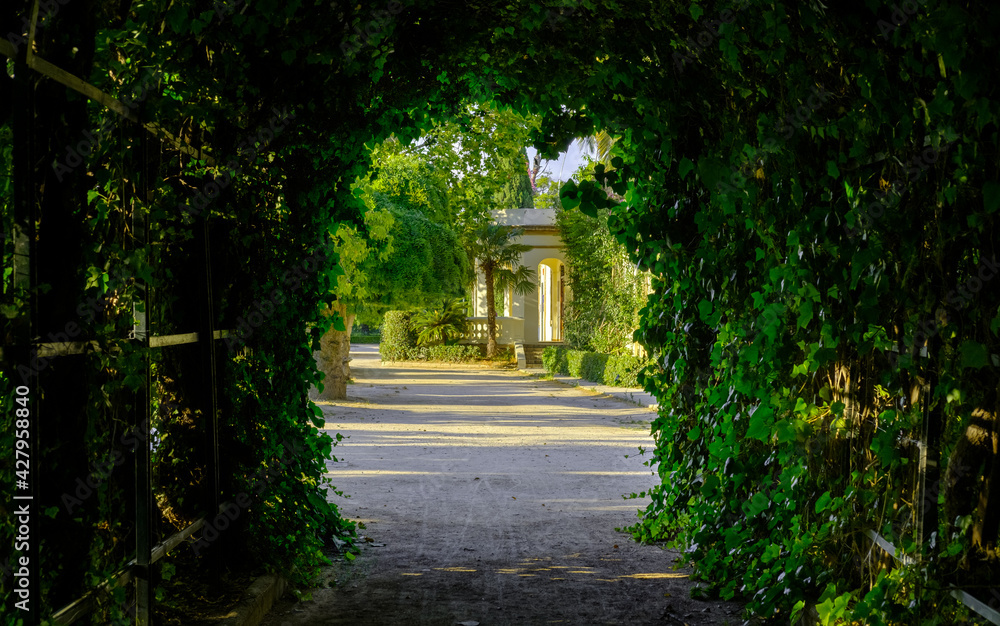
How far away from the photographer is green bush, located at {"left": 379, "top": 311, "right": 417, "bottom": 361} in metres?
33.9

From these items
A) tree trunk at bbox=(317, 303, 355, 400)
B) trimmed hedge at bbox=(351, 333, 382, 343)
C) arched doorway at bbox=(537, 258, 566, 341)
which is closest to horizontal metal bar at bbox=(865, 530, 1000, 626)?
tree trunk at bbox=(317, 303, 355, 400)

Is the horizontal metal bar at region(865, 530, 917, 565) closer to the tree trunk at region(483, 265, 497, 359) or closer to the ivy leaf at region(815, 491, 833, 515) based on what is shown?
the ivy leaf at region(815, 491, 833, 515)

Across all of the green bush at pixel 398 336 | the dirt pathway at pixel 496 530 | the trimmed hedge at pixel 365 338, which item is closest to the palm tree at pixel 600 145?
the dirt pathway at pixel 496 530

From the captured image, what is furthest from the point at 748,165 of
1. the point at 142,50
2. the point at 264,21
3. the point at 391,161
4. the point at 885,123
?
the point at 391,161

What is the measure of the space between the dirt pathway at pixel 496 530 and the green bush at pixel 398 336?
57.5 feet

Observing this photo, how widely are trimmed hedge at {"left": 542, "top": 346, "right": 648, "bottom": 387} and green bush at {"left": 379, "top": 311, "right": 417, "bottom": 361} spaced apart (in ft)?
22.6

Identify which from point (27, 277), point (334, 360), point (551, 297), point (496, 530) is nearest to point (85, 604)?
point (27, 277)

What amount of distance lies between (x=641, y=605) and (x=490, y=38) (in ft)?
12.0

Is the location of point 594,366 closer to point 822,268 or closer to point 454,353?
point 454,353

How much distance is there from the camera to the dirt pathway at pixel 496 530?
5090 mm

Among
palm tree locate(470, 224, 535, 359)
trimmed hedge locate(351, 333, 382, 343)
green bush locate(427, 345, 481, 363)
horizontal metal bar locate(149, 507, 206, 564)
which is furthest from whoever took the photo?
trimmed hedge locate(351, 333, 382, 343)

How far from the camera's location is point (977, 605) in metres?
2.67

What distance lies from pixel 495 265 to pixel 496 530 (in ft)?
86.8

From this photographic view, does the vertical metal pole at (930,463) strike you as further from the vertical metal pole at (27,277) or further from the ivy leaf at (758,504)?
the vertical metal pole at (27,277)
